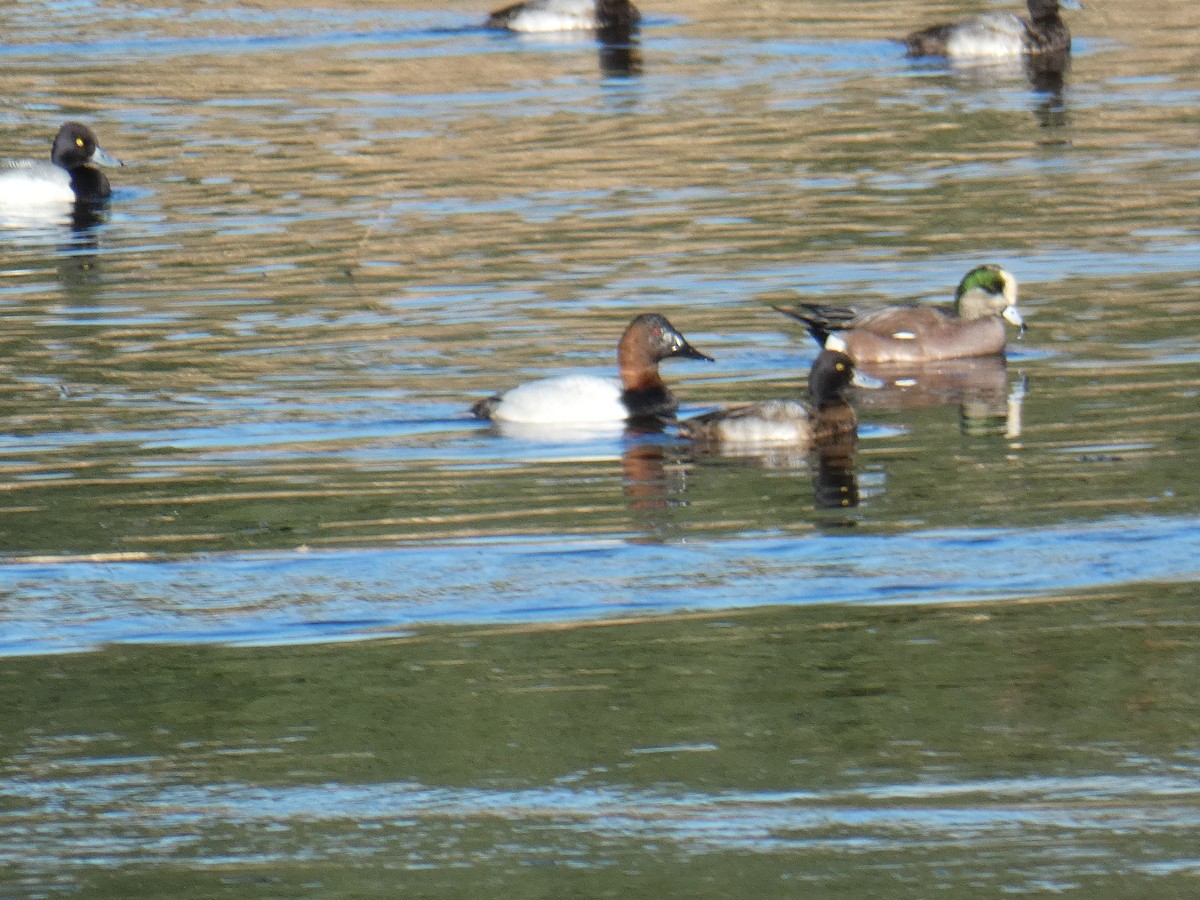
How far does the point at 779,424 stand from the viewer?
11.8 m

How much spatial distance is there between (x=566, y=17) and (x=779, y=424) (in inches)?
885

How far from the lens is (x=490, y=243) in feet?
58.6

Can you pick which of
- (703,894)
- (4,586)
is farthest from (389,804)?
(4,586)

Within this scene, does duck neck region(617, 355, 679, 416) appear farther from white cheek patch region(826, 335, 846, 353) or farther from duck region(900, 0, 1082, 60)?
duck region(900, 0, 1082, 60)

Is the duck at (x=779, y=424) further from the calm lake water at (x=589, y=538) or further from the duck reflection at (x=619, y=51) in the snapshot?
the duck reflection at (x=619, y=51)

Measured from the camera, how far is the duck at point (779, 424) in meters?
11.7

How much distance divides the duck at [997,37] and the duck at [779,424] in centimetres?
1667

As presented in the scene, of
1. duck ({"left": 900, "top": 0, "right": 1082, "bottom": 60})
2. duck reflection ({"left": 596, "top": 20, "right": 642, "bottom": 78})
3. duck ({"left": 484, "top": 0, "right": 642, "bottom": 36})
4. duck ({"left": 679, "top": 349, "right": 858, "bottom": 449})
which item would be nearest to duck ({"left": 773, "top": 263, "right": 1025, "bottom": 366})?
duck ({"left": 679, "top": 349, "right": 858, "bottom": 449})

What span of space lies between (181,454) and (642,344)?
244 centimetres

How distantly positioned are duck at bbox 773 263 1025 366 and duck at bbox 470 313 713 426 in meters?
1.34

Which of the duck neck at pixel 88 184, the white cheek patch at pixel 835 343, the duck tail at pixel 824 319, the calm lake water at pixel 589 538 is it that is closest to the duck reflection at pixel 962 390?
the calm lake water at pixel 589 538

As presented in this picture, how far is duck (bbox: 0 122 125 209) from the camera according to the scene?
21719mm

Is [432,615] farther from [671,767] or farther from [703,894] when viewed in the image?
[703,894]

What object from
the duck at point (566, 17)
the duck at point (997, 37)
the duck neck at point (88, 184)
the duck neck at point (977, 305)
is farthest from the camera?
the duck at point (566, 17)
